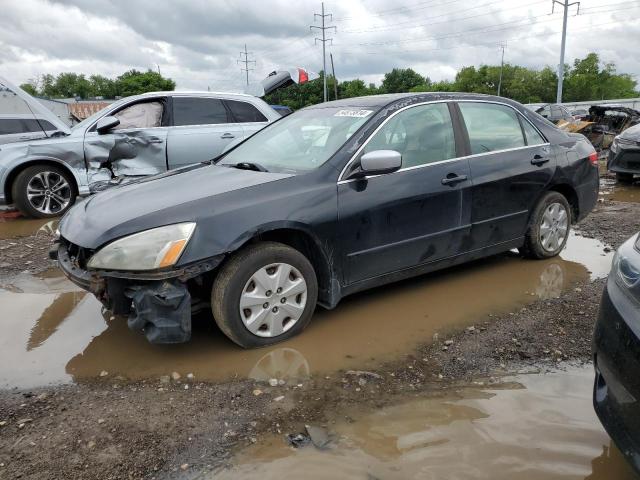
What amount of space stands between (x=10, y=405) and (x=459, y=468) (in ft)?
7.55

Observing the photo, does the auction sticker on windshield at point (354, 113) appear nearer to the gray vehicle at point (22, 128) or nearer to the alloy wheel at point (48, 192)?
the alloy wheel at point (48, 192)

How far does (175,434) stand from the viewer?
2494 mm

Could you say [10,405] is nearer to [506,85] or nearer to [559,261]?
[559,261]

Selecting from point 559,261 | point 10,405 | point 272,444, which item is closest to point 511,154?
point 559,261

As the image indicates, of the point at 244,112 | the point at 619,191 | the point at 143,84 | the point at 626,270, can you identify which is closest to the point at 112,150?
the point at 244,112

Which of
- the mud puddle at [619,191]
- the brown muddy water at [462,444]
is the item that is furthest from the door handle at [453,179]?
the mud puddle at [619,191]

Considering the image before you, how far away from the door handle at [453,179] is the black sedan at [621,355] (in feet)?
5.98

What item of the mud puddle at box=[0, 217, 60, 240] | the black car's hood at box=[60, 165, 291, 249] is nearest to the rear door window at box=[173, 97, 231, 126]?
the mud puddle at box=[0, 217, 60, 240]

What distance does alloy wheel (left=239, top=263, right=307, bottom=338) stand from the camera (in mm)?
3164

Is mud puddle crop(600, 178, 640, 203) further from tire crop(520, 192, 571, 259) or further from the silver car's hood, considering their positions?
the silver car's hood

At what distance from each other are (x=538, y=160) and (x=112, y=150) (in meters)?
5.57

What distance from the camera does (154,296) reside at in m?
2.91

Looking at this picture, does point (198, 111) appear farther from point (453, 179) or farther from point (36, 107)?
point (453, 179)

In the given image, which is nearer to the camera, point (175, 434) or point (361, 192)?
point (175, 434)
